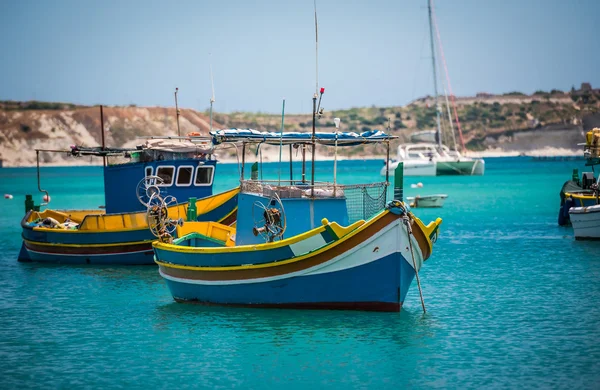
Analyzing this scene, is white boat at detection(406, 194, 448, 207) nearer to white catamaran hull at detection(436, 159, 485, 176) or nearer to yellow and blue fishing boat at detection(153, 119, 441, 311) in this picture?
yellow and blue fishing boat at detection(153, 119, 441, 311)

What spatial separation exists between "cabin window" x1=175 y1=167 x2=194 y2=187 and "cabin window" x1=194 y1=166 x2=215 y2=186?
0.91 feet

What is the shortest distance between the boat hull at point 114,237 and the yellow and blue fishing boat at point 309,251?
6593 millimetres

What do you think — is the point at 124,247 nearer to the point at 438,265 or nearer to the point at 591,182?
the point at 438,265

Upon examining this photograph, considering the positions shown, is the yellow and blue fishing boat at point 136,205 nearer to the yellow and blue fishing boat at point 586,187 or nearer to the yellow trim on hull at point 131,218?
the yellow trim on hull at point 131,218

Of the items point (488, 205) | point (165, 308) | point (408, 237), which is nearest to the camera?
point (408, 237)

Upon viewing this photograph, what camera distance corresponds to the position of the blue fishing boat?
30984 mm

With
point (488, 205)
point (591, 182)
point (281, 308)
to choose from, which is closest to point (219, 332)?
point (281, 308)

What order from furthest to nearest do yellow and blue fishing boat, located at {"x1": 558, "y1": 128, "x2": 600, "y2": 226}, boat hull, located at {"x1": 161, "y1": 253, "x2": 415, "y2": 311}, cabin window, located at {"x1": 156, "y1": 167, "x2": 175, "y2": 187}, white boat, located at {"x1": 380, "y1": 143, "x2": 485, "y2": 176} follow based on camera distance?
1. white boat, located at {"x1": 380, "y1": 143, "x2": 485, "y2": 176}
2. yellow and blue fishing boat, located at {"x1": 558, "y1": 128, "x2": 600, "y2": 226}
3. cabin window, located at {"x1": 156, "y1": 167, "x2": 175, "y2": 187}
4. boat hull, located at {"x1": 161, "y1": 253, "x2": 415, "y2": 311}

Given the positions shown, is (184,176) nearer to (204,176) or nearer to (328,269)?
(204,176)

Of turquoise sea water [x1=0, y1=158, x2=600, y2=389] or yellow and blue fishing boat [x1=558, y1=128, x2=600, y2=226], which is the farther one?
yellow and blue fishing boat [x1=558, y1=128, x2=600, y2=226]

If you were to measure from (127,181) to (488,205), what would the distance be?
1551 inches

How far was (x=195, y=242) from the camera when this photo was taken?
26016mm

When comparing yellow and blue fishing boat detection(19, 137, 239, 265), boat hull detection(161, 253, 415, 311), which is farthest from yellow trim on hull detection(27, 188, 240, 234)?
boat hull detection(161, 253, 415, 311)

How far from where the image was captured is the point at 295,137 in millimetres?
23281
